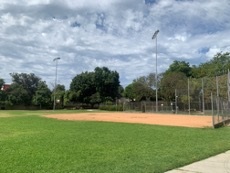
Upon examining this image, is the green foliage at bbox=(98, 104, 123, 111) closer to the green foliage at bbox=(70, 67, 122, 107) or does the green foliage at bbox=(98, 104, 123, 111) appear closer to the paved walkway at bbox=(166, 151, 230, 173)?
the green foliage at bbox=(70, 67, 122, 107)

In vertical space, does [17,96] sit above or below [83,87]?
below

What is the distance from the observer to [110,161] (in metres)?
9.07

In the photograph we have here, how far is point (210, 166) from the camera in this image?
8.77 m

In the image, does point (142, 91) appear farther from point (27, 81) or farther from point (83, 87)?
point (27, 81)

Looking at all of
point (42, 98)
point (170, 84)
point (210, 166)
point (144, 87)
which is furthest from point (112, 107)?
point (210, 166)

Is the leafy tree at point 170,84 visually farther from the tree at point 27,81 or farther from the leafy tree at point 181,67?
the tree at point 27,81

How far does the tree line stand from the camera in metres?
78.5

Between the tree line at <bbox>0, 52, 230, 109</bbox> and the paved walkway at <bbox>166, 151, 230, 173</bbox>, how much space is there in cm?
6516

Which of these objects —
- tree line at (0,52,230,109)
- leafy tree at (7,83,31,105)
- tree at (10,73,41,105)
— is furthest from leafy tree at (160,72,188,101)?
tree at (10,73,41,105)

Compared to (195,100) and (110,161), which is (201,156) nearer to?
(110,161)

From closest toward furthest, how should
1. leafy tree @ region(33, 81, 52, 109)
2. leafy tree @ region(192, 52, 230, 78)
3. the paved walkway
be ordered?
the paved walkway → leafy tree @ region(192, 52, 230, 78) → leafy tree @ region(33, 81, 52, 109)

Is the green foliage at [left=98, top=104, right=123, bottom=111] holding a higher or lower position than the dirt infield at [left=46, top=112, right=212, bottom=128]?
higher

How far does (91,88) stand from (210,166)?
3429 inches

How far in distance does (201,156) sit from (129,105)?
204 ft
